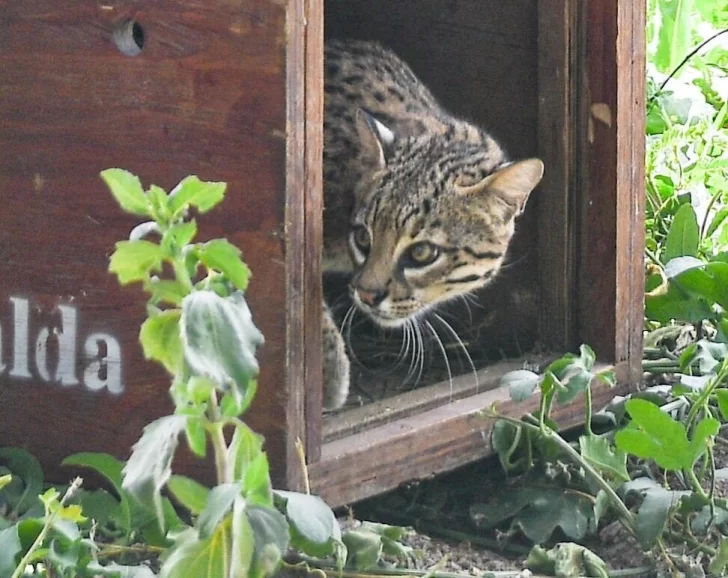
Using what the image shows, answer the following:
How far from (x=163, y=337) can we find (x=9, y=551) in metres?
0.43

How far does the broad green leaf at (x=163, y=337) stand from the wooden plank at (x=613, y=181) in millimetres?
1497

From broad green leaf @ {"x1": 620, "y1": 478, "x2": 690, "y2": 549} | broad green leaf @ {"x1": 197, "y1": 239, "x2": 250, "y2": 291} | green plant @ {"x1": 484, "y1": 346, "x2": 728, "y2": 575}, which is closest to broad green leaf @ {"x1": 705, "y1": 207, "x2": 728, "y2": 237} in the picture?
green plant @ {"x1": 484, "y1": 346, "x2": 728, "y2": 575}

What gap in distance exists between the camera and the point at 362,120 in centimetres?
267

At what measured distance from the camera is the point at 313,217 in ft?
6.35

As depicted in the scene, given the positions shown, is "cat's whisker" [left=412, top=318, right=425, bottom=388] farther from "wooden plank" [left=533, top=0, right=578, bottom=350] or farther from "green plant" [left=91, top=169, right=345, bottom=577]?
"green plant" [left=91, top=169, right=345, bottom=577]

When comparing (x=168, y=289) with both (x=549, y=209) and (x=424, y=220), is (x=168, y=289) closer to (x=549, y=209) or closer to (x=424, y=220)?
(x=424, y=220)

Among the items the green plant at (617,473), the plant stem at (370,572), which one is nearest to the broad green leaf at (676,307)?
the green plant at (617,473)

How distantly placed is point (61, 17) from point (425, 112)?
1.18 metres

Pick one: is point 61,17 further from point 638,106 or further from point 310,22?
point 638,106

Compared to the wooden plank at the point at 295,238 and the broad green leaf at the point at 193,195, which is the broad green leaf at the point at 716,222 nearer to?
the wooden plank at the point at 295,238

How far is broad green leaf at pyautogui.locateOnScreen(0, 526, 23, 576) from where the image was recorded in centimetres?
162

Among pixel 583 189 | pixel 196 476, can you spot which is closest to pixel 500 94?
pixel 583 189

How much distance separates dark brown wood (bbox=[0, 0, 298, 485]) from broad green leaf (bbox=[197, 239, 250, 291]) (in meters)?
0.48

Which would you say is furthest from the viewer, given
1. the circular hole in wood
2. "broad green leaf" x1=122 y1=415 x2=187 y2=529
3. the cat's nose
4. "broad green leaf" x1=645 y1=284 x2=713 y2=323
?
"broad green leaf" x1=645 y1=284 x2=713 y2=323
